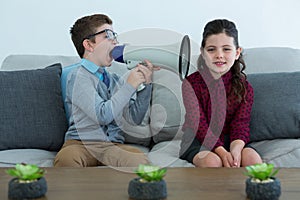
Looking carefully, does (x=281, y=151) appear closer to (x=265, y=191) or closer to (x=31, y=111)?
(x=265, y=191)

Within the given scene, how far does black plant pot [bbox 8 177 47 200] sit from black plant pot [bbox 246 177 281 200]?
1.74 feet

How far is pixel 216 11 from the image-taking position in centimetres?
298

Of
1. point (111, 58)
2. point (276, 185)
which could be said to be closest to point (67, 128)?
point (111, 58)

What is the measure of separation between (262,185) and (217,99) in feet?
3.25

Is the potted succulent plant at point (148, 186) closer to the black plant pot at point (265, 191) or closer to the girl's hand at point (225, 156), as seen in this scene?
the black plant pot at point (265, 191)

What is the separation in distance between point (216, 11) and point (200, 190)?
1.82 meters

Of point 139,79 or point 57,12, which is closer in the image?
point 139,79

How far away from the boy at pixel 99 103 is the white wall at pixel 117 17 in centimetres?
68

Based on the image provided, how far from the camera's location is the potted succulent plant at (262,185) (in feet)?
4.08

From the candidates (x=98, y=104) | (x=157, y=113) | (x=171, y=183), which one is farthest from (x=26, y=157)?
(x=171, y=183)

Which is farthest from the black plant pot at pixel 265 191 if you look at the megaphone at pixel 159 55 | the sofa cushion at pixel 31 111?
the sofa cushion at pixel 31 111

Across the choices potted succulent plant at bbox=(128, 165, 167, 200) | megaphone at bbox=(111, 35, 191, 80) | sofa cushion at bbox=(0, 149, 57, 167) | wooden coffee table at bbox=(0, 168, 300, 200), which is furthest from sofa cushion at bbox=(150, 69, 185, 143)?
potted succulent plant at bbox=(128, 165, 167, 200)

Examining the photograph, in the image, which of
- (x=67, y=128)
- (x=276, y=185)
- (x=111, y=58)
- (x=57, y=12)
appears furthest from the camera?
(x=57, y=12)

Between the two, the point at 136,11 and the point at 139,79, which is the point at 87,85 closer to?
the point at 139,79
